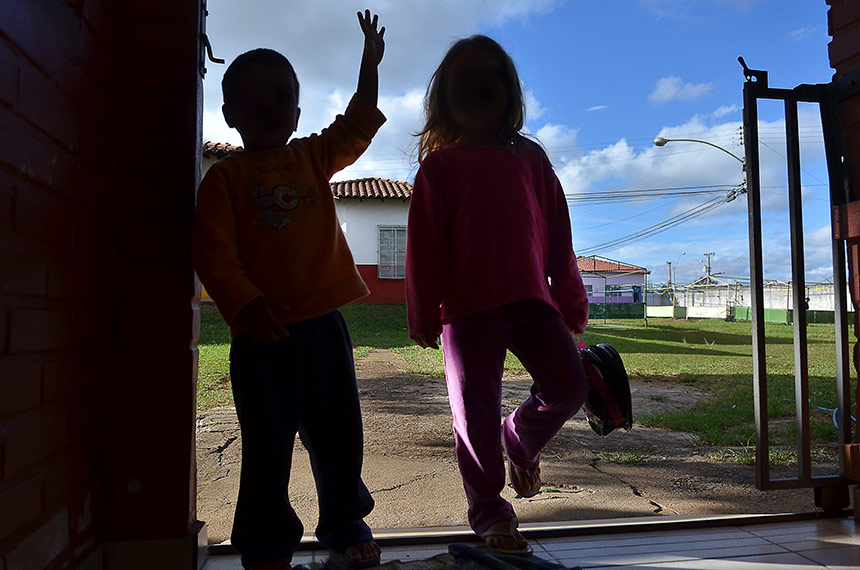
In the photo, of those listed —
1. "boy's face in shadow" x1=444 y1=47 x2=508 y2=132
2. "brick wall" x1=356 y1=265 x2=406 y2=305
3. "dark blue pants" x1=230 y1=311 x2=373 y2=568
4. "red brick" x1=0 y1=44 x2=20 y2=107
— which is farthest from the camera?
"brick wall" x1=356 y1=265 x2=406 y2=305

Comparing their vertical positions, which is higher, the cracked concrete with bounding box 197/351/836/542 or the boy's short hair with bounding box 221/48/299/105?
the boy's short hair with bounding box 221/48/299/105

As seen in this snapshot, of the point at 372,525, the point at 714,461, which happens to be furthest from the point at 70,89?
the point at 714,461

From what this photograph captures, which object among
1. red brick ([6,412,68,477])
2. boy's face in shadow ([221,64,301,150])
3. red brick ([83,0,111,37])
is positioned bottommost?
red brick ([6,412,68,477])

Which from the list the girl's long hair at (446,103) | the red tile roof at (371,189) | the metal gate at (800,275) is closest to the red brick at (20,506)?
the girl's long hair at (446,103)

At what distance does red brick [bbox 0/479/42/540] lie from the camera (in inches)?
46.0

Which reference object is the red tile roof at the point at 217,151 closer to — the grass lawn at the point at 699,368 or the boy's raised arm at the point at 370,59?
the boy's raised arm at the point at 370,59

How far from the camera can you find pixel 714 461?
3367mm

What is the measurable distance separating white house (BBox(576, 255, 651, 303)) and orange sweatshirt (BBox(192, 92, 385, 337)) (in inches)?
908

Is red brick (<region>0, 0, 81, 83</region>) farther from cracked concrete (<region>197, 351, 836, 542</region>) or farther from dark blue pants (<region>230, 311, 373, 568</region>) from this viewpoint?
cracked concrete (<region>197, 351, 836, 542</region>)

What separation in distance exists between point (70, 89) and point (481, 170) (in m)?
1.11

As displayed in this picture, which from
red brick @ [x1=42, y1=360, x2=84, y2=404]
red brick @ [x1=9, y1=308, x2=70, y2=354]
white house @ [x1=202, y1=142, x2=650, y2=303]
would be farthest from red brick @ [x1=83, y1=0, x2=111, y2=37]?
white house @ [x1=202, y1=142, x2=650, y2=303]

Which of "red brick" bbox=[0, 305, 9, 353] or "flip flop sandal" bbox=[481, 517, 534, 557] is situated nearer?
"red brick" bbox=[0, 305, 9, 353]

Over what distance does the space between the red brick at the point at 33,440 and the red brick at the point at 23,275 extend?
0.88ft

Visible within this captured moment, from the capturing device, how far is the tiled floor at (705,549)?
1745mm
